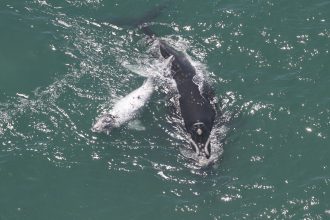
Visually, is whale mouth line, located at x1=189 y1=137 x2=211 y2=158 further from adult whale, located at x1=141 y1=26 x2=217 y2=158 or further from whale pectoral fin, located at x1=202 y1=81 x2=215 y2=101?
whale pectoral fin, located at x1=202 y1=81 x2=215 y2=101

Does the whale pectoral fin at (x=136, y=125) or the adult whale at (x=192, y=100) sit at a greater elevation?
the adult whale at (x=192, y=100)

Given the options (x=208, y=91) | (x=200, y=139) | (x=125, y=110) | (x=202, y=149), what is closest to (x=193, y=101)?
(x=208, y=91)

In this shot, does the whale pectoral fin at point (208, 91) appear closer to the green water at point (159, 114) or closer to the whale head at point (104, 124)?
the green water at point (159, 114)

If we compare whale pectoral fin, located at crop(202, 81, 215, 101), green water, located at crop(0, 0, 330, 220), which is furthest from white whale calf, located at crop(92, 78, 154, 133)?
whale pectoral fin, located at crop(202, 81, 215, 101)

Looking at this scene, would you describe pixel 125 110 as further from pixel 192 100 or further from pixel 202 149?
pixel 202 149

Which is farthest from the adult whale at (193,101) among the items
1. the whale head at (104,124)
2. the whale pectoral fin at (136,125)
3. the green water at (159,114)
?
the whale head at (104,124)

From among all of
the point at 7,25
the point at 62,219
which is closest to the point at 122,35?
the point at 7,25

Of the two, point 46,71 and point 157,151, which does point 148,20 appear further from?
point 157,151
